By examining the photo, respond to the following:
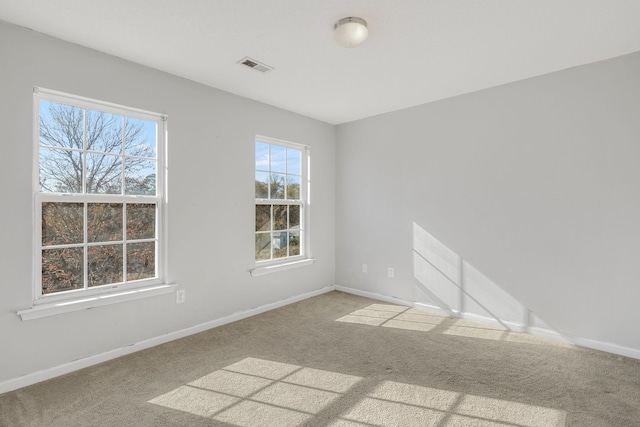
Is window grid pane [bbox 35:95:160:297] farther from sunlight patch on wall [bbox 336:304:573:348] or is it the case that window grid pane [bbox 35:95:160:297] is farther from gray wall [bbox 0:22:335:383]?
sunlight patch on wall [bbox 336:304:573:348]

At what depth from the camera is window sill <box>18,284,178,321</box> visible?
2.26 meters

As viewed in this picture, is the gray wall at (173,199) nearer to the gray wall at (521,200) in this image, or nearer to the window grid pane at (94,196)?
the window grid pane at (94,196)

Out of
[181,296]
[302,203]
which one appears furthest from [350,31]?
[181,296]

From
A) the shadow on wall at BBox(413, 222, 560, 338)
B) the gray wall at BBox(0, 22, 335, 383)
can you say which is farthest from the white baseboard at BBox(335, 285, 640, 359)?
the gray wall at BBox(0, 22, 335, 383)

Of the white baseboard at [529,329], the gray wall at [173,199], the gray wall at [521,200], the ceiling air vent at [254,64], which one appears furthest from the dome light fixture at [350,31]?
the white baseboard at [529,329]

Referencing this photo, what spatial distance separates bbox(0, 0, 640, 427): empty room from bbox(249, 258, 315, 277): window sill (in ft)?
0.27

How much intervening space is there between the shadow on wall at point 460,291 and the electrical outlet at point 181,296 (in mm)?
2638

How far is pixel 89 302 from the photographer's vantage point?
2.50 m

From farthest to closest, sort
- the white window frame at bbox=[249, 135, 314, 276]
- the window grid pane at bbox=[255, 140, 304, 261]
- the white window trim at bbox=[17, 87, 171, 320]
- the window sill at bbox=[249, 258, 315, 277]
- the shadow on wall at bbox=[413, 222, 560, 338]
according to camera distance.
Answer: the white window frame at bbox=[249, 135, 314, 276], the window grid pane at bbox=[255, 140, 304, 261], the window sill at bbox=[249, 258, 315, 277], the shadow on wall at bbox=[413, 222, 560, 338], the white window trim at bbox=[17, 87, 171, 320]

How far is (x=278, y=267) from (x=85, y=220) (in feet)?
6.77

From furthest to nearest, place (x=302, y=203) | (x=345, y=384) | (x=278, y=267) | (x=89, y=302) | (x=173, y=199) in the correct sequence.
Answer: (x=302, y=203), (x=278, y=267), (x=173, y=199), (x=89, y=302), (x=345, y=384)

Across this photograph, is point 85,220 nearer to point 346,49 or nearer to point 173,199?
point 173,199

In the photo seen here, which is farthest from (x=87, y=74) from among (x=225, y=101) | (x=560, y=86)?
(x=560, y=86)

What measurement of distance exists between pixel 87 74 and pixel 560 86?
4.08 meters
